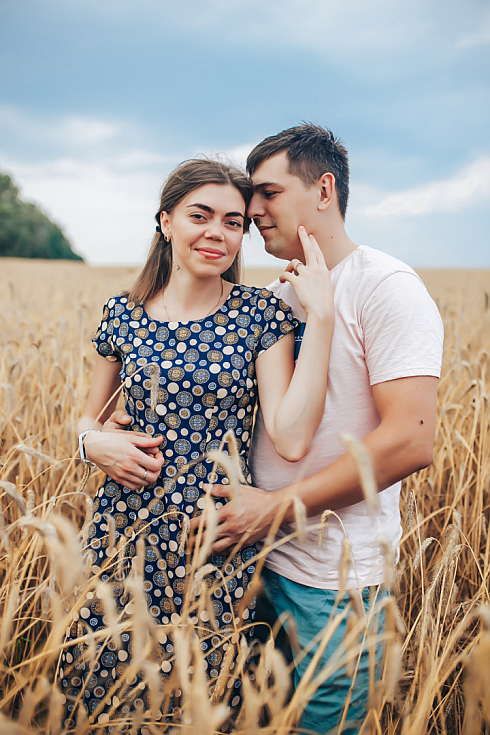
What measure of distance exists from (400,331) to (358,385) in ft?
0.67

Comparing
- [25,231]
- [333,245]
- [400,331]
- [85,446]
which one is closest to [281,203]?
[333,245]

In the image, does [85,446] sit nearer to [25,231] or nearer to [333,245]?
[333,245]

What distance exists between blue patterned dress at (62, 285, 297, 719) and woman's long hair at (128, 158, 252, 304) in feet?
0.67

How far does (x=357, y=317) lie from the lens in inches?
53.9

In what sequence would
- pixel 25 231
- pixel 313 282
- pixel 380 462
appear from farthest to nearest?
pixel 25 231
pixel 313 282
pixel 380 462

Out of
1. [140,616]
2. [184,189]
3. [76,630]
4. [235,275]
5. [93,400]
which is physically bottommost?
[76,630]

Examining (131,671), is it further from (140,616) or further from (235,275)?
(235,275)

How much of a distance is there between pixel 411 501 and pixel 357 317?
0.50 metres

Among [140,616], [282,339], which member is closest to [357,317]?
[282,339]

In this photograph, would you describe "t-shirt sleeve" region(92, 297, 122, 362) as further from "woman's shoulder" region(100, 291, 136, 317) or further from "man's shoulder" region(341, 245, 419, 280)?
"man's shoulder" region(341, 245, 419, 280)

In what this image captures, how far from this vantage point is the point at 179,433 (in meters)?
1.35

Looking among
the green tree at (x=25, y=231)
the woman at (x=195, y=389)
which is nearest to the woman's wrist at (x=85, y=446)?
the woman at (x=195, y=389)

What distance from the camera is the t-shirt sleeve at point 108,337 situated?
150 cm

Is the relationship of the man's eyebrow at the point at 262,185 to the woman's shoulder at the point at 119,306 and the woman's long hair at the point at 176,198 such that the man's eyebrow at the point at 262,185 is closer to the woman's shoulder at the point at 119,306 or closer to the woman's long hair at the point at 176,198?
the woman's long hair at the point at 176,198
